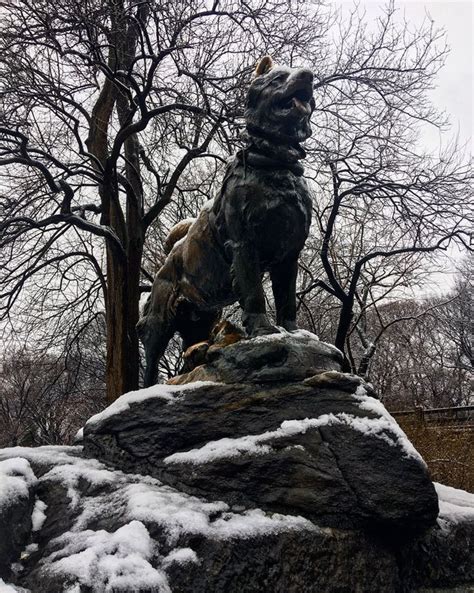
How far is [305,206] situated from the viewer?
4164 millimetres

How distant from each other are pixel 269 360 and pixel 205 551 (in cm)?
135

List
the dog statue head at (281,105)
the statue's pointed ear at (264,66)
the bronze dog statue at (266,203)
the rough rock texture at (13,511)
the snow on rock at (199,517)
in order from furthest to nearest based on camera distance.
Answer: the statue's pointed ear at (264,66) → the bronze dog statue at (266,203) → the dog statue head at (281,105) → the rough rock texture at (13,511) → the snow on rock at (199,517)

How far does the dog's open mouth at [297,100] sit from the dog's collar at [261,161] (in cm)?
34

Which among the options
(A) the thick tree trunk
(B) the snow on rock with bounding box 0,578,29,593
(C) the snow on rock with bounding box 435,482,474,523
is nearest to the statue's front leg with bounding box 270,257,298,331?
(C) the snow on rock with bounding box 435,482,474,523

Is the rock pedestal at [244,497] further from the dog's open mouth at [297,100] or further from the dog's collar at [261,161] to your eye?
the dog's open mouth at [297,100]

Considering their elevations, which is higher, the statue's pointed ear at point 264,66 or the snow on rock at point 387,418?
the statue's pointed ear at point 264,66

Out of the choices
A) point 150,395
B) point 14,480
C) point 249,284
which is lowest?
point 14,480

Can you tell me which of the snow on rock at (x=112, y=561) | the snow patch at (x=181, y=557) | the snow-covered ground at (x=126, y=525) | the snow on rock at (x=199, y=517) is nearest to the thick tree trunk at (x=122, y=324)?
the snow-covered ground at (x=126, y=525)

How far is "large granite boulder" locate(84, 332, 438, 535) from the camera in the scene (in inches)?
117

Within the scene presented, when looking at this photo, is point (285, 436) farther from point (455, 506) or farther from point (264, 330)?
point (455, 506)

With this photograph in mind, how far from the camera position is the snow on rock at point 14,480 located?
309 centimetres

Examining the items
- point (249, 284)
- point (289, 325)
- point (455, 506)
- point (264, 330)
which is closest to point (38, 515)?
point (264, 330)

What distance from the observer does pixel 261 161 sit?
Answer: 4.06 m

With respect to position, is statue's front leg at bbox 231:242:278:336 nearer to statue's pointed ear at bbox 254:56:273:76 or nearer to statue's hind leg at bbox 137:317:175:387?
statue's hind leg at bbox 137:317:175:387
